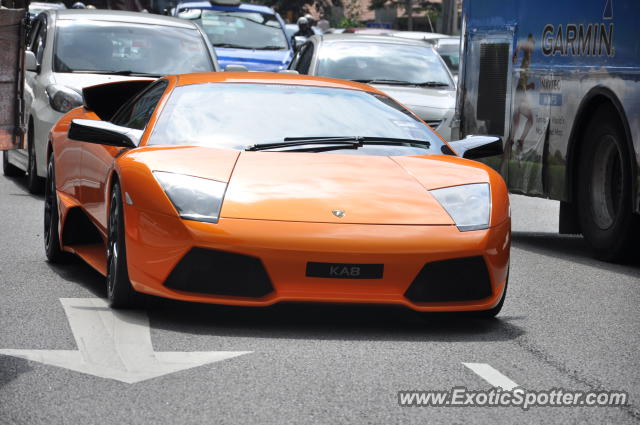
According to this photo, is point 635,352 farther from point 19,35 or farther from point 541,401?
point 19,35

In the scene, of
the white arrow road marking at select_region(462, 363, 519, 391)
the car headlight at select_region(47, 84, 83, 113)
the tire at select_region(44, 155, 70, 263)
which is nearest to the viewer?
the white arrow road marking at select_region(462, 363, 519, 391)

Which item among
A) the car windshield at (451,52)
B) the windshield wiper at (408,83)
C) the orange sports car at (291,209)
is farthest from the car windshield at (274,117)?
the car windshield at (451,52)

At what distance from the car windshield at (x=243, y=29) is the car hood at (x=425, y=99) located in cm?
644

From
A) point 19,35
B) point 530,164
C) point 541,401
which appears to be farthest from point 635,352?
point 530,164

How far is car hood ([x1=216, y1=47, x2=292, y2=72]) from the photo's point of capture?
20.8m

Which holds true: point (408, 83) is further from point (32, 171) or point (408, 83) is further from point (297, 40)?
point (297, 40)

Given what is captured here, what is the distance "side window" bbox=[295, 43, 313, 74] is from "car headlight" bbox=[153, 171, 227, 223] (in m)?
9.66

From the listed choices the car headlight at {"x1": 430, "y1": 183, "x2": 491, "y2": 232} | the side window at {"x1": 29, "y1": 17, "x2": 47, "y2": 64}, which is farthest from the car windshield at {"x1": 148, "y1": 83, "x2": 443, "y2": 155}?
the side window at {"x1": 29, "y1": 17, "x2": 47, "y2": 64}

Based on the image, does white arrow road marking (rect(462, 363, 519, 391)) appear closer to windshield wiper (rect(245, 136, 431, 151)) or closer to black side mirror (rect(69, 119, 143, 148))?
windshield wiper (rect(245, 136, 431, 151))

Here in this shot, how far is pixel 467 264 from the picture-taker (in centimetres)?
669

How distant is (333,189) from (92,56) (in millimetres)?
7501

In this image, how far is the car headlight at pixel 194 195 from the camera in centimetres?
654

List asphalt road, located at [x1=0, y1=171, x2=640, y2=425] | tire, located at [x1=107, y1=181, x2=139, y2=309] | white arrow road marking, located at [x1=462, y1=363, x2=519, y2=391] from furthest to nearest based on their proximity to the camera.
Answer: tire, located at [x1=107, y1=181, x2=139, y2=309], white arrow road marking, located at [x1=462, y1=363, x2=519, y2=391], asphalt road, located at [x1=0, y1=171, x2=640, y2=425]

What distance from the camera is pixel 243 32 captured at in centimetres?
2230
